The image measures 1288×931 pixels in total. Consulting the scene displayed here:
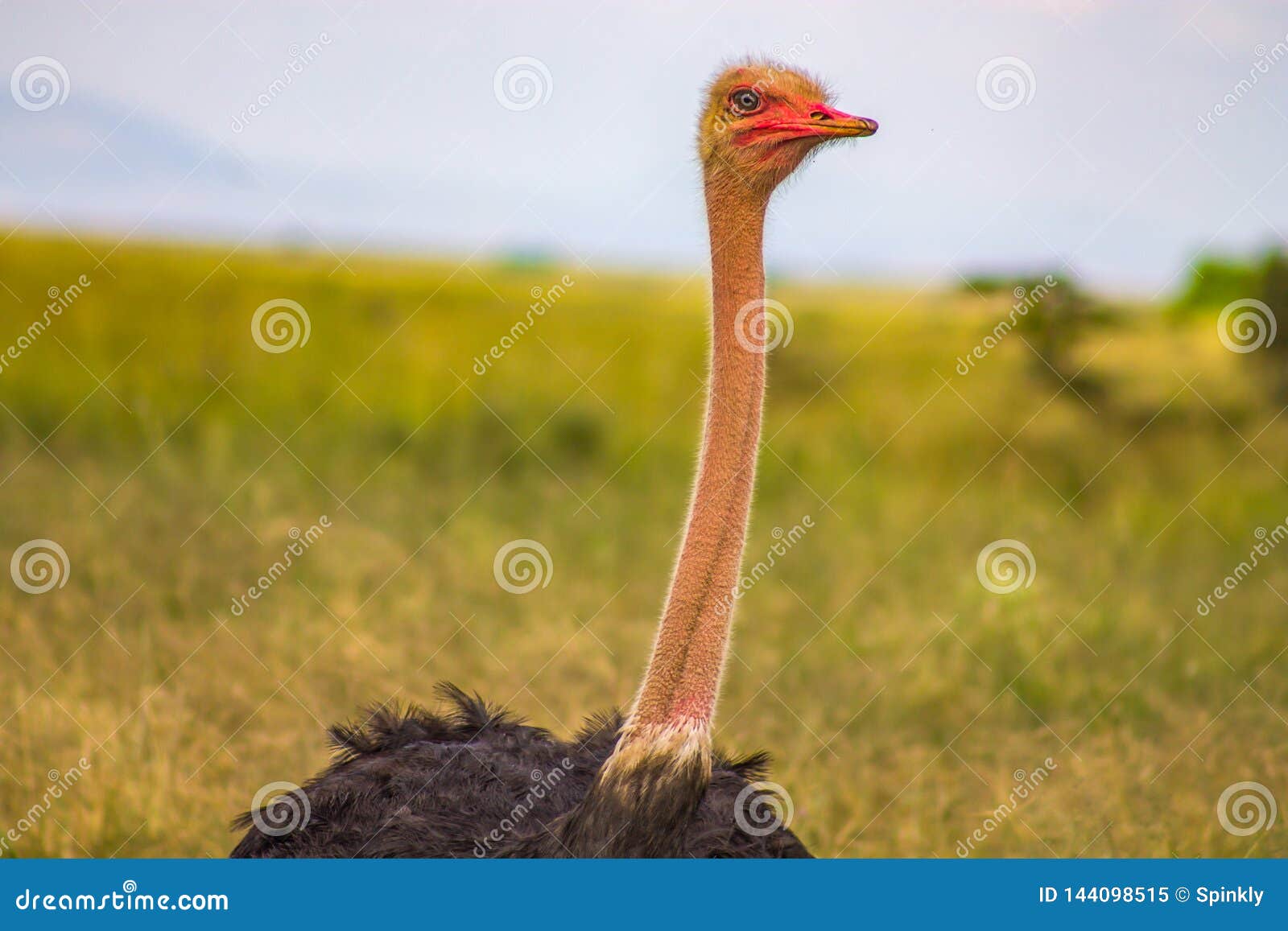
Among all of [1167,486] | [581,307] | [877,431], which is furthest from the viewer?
[581,307]

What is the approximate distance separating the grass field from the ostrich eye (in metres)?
2.61

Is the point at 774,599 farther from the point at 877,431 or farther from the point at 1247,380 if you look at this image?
the point at 1247,380

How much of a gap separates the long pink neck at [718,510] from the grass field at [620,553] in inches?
77.4

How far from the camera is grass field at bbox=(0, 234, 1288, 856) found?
5422mm

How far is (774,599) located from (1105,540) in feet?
8.68

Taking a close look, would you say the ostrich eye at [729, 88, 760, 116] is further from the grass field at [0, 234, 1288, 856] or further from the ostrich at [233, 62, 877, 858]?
the grass field at [0, 234, 1288, 856]

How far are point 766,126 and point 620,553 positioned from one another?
548 centimetres

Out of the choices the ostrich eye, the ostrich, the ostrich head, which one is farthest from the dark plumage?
the ostrich eye

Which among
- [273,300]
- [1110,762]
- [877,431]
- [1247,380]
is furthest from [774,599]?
[273,300]

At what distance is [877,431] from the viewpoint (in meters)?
11.9

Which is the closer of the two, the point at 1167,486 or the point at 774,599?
the point at 774,599

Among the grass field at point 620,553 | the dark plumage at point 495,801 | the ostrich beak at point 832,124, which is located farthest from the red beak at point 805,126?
the grass field at point 620,553

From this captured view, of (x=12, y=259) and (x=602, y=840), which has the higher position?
(x=12, y=259)

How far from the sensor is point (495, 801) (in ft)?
11.3
